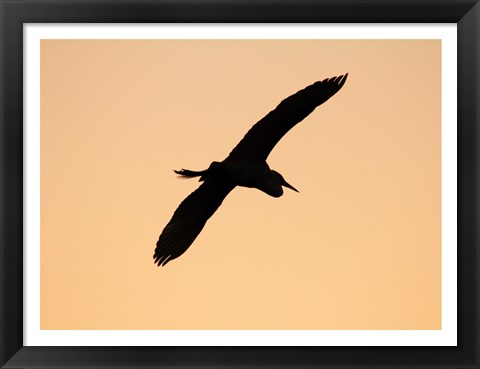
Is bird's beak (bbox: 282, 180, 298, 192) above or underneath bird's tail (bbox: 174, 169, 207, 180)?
underneath

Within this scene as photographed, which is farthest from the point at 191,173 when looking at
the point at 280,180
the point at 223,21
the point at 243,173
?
the point at 223,21

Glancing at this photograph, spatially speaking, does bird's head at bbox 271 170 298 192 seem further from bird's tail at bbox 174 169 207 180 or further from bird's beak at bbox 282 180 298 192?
bird's tail at bbox 174 169 207 180

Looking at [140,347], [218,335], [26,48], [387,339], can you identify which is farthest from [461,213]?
[26,48]

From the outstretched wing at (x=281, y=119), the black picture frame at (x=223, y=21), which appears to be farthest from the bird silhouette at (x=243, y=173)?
the black picture frame at (x=223, y=21)

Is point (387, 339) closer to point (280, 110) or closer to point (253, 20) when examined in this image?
point (280, 110)

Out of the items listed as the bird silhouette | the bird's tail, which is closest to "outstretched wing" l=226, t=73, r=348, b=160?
the bird silhouette

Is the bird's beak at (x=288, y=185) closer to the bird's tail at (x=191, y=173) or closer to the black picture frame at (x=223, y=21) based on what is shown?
the bird's tail at (x=191, y=173)

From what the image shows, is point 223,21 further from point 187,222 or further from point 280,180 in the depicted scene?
point 187,222
